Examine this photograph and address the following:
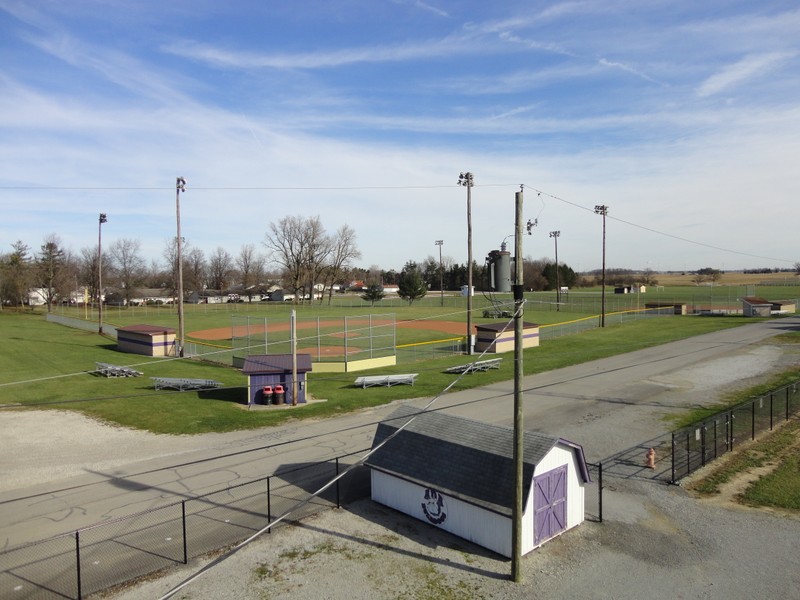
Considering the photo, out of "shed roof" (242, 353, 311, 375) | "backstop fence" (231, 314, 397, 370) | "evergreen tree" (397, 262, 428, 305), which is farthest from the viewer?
"evergreen tree" (397, 262, 428, 305)

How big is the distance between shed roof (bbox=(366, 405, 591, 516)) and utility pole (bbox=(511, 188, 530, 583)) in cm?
51

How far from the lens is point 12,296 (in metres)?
93.9

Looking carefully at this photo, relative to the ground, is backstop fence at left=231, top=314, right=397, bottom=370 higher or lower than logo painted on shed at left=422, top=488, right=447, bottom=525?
higher

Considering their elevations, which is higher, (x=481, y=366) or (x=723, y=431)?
(x=481, y=366)

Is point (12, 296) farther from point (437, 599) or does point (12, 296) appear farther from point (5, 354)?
point (437, 599)

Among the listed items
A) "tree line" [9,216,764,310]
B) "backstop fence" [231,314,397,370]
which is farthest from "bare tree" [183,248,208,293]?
"backstop fence" [231,314,397,370]

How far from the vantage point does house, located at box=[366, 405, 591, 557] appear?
13680mm

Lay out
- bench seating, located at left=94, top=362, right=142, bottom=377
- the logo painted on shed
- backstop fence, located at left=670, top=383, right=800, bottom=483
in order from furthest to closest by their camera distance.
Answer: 1. bench seating, located at left=94, top=362, right=142, bottom=377
2. backstop fence, located at left=670, top=383, right=800, bottom=483
3. the logo painted on shed

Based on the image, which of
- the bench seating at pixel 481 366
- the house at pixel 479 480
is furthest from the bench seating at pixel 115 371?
the house at pixel 479 480

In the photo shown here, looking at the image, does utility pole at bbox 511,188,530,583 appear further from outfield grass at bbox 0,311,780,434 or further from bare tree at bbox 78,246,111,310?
bare tree at bbox 78,246,111,310

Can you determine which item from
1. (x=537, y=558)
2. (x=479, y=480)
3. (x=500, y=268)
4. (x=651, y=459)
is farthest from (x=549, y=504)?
(x=651, y=459)

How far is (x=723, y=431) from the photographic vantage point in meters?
22.9

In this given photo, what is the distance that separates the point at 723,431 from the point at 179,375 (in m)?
31.3

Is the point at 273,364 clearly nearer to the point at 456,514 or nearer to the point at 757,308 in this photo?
the point at 456,514
